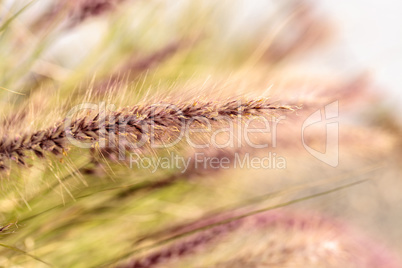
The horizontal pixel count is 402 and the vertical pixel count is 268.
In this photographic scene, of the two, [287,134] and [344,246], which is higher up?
[287,134]

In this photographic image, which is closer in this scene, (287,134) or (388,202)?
(287,134)

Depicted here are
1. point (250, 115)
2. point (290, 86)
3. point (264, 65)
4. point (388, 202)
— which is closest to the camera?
point (250, 115)

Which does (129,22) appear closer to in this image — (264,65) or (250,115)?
(264,65)

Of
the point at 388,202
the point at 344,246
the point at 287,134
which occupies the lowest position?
the point at 388,202

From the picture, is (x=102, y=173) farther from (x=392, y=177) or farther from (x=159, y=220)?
(x=392, y=177)

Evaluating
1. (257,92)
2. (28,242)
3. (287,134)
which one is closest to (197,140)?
(257,92)

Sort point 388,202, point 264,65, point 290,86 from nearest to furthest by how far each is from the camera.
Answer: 1. point 290,86
2. point 264,65
3. point 388,202
